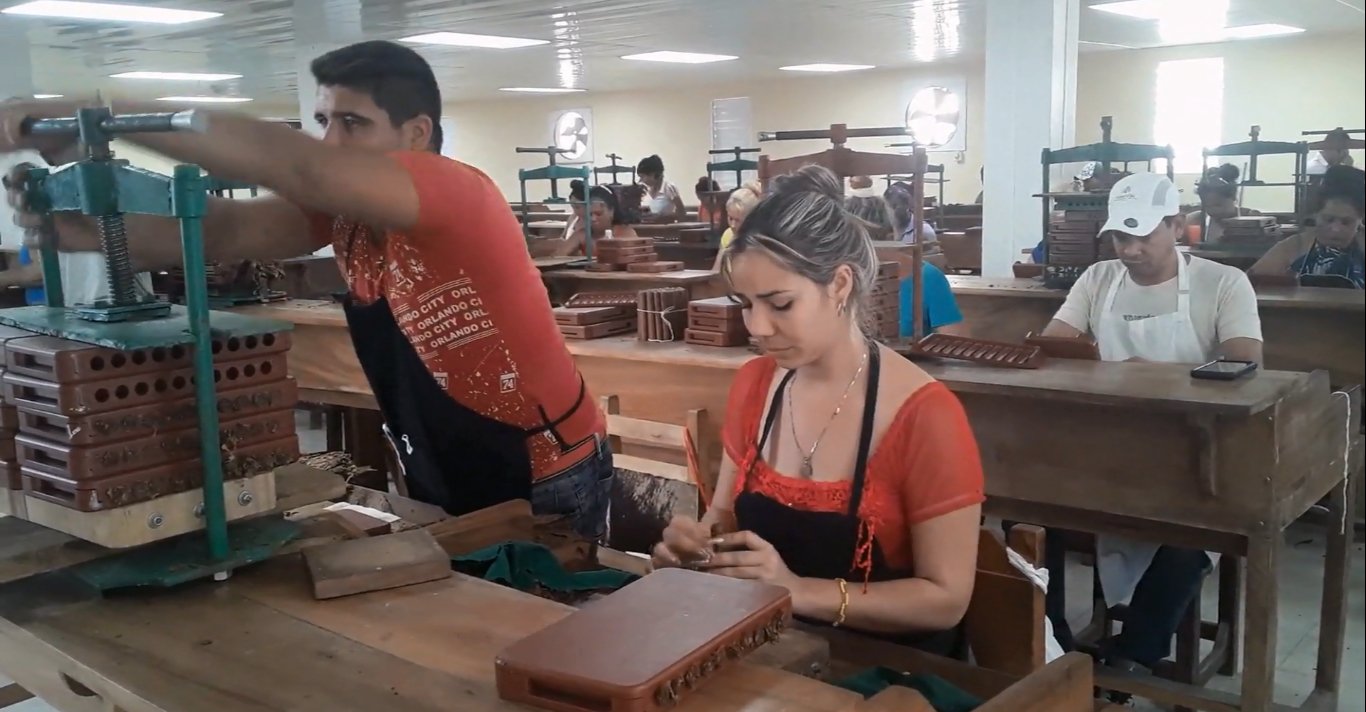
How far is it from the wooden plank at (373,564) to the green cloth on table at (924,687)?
52 centimetres

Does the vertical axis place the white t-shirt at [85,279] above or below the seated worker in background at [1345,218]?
below

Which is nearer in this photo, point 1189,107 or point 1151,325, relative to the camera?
point 1151,325

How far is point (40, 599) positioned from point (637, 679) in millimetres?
875

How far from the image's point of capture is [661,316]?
388 centimetres

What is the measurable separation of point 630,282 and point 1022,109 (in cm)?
245

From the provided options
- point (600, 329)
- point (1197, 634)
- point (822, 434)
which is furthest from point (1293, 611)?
point (822, 434)

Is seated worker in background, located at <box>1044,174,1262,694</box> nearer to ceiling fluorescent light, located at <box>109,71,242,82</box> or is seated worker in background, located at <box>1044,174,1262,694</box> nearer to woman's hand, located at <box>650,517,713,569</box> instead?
woman's hand, located at <box>650,517,713,569</box>

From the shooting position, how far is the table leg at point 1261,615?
2553 mm

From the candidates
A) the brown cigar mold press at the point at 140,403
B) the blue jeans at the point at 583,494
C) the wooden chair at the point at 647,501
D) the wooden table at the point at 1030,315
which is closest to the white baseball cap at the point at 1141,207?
the wooden table at the point at 1030,315

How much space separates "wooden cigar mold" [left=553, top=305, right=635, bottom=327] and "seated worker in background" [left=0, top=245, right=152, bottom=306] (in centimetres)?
222

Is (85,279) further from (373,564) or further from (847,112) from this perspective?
(847,112)

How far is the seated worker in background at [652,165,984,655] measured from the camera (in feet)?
5.10

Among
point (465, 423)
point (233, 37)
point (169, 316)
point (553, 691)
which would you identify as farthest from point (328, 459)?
point (233, 37)

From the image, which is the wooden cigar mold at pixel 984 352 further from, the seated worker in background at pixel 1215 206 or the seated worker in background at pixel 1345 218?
the seated worker in background at pixel 1215 206
